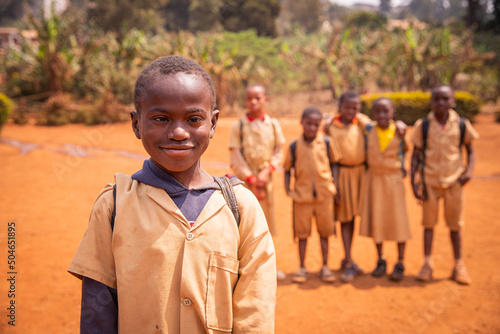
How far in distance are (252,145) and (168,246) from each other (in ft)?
9.51

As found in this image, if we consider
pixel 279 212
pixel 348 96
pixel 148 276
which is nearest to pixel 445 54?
pixel 279 212

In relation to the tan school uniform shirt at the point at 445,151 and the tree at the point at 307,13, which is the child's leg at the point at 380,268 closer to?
the tan school uniform shirt at the point at 445,151

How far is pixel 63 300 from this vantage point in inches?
147

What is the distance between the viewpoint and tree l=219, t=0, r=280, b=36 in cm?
3241

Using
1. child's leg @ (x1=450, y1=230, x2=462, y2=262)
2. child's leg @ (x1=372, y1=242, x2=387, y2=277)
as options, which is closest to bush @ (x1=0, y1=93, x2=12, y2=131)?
child's leg @ (x1=372, y1=242, x2=387, y2=277)

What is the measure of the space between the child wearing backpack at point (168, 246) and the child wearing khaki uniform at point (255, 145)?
2718 millimetres

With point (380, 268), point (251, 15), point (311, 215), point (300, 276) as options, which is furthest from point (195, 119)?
point (251, 15)

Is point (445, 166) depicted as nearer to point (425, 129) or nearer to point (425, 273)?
point (425, 129)

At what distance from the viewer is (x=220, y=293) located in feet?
4.67

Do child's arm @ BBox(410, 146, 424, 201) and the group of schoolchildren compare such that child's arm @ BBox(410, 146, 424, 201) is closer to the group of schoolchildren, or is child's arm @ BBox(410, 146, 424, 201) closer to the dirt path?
the dirt path

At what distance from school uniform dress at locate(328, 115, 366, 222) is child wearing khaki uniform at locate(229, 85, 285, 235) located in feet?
2.05

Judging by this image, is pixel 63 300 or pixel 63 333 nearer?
pixel 63 333

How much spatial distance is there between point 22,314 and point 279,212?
161 inches

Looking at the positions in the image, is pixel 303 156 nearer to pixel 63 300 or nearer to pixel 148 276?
pixel 63 300
